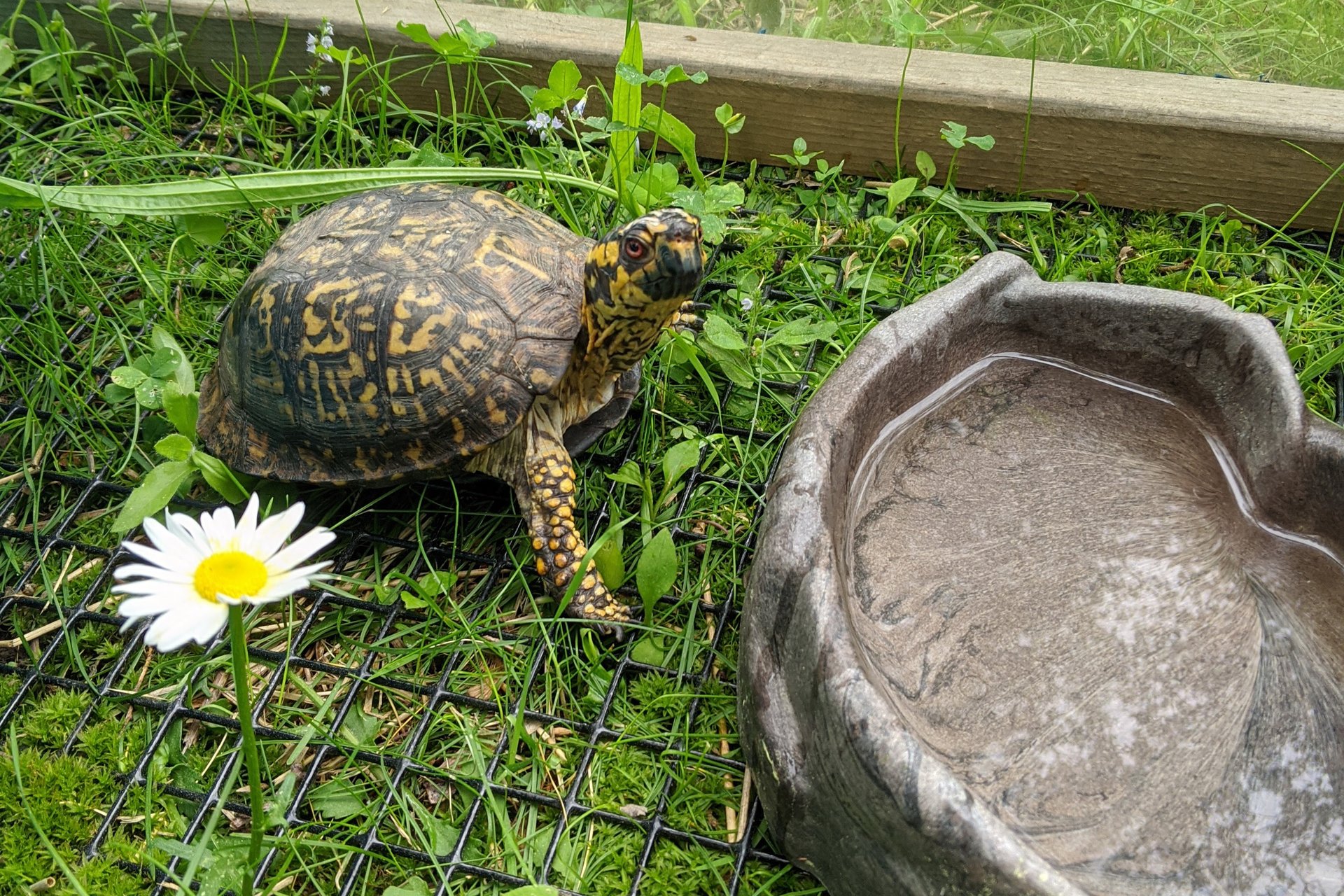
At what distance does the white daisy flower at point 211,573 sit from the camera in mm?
949

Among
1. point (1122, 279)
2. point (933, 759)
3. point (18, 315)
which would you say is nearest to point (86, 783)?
point (18, 315)

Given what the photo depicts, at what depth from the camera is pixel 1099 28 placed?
2.39 m

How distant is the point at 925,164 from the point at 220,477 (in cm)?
159

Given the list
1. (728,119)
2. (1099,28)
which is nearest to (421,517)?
(728,119)

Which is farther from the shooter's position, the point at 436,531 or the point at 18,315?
the point at 18,315

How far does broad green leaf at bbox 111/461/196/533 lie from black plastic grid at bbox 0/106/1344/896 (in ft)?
0.51

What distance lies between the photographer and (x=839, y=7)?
2.51 m

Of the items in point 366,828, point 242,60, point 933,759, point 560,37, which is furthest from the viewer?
point 242,60

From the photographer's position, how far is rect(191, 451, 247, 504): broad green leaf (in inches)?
72.6

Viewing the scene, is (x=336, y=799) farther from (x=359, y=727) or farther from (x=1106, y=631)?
(x=1106, y=631)

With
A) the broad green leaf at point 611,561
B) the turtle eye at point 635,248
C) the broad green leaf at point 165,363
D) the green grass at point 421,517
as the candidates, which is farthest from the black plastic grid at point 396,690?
the turtle eye at point 635,248

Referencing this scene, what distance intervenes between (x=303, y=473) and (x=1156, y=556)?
4.45ft

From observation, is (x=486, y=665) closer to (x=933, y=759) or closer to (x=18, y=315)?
(x=933, y=759)

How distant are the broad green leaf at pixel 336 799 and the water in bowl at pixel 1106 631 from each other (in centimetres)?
78
